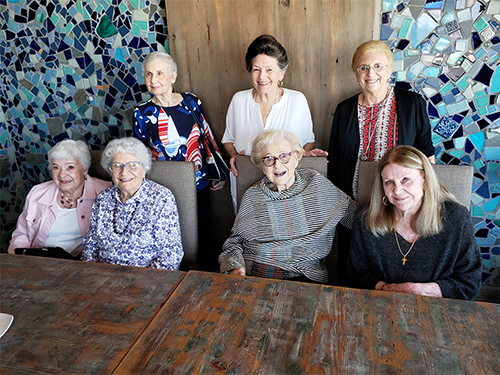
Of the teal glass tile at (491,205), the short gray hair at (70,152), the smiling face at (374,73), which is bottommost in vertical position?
the teal glass tile at (491,205)

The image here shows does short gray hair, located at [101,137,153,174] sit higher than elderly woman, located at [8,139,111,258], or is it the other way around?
short gray hair, located at [101,137,153,174]

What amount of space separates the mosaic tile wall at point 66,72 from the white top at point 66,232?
987mm

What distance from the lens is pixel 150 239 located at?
74.4 inches

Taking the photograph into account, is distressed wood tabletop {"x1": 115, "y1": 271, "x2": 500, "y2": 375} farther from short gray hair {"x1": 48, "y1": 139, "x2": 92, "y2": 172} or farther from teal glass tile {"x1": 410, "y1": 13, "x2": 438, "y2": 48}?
teal glass tile {"x1": 410, "y1": 13, "x2": 438, "y2": 48}

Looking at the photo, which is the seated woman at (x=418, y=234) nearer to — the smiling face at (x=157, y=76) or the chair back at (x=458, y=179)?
the chair back at (x=458, y=179)

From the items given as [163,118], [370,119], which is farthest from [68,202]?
[370,119]

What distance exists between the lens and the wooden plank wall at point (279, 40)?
7.78 feet

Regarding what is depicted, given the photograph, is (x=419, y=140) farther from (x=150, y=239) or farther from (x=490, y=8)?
(x=150, y=239)

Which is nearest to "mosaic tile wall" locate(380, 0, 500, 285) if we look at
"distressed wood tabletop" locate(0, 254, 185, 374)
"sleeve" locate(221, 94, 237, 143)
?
"sleeve" locate(221, 94, 237, 143)

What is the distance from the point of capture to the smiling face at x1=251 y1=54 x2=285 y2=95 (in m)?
2.18

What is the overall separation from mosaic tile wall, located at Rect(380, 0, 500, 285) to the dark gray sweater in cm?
98

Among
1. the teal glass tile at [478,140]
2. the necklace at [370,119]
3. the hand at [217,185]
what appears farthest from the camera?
the hand at [217,185]

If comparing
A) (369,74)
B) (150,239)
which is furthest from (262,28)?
(150,239)

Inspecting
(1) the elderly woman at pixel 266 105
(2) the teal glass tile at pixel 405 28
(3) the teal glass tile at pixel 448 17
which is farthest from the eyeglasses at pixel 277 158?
(3) the teal glass tile at pixel 448 17
